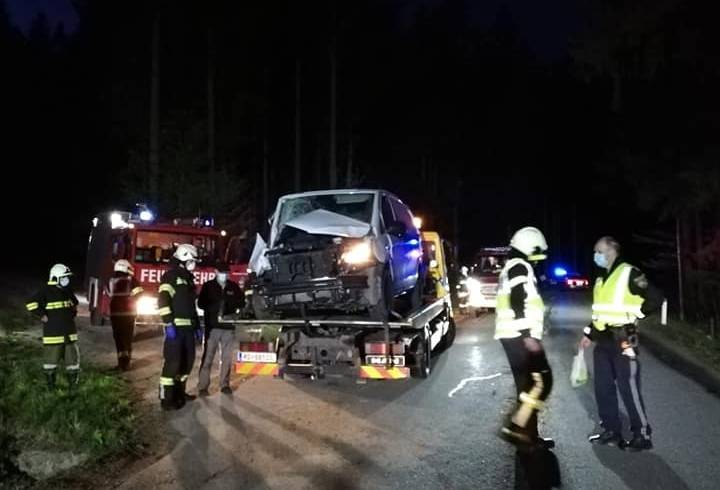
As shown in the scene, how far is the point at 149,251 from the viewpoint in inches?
640

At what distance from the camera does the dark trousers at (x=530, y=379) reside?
6.74 meters

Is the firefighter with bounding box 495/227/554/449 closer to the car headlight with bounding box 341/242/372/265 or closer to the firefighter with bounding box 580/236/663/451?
the firefighter with bounding box 580/236/663/451

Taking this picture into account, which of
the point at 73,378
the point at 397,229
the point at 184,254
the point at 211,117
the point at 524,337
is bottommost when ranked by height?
the point at 73,378

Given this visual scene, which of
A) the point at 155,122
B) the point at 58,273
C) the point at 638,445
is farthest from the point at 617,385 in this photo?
the point at 155,122

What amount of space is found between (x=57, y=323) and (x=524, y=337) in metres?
6.22

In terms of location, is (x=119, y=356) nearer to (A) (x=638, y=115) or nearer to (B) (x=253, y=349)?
(B) (x=253, y=349)

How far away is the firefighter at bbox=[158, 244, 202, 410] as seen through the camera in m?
9.46

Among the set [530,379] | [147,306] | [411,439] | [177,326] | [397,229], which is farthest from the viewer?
[147,306]

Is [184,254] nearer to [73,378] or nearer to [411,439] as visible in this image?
[73,378]

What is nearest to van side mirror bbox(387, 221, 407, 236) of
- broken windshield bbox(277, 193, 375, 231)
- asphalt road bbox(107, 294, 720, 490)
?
broken windshield bbox(277, 193, 375, 231)

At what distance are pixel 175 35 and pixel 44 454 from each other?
23.8m

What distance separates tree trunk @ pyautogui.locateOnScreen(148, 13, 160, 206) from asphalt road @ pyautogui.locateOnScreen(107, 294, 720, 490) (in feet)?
47.7

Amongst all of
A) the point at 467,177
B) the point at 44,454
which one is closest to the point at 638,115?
the point at 44,454

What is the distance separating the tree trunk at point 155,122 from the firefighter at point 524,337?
799 inches
